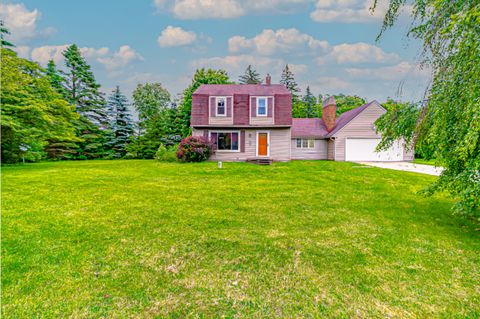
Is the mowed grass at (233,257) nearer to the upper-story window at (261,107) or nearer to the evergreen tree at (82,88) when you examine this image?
the upper-story window at (261,107)

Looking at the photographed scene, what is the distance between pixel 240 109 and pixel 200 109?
9.23 ft

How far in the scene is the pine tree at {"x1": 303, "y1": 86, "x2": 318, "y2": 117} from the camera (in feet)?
123

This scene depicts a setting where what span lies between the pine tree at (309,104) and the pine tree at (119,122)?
26628 mm

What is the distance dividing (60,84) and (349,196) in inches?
1191

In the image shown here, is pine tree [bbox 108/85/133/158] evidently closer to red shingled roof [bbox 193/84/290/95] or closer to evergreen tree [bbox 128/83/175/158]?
evergreen tree [bbox 128/83/175/158]

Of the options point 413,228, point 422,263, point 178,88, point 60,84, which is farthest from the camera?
point 178,88

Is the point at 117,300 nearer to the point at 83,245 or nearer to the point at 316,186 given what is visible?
the point at 83,245

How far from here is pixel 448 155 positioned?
3.72 metres

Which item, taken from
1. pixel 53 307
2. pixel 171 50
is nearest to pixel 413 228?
pixel 53 307

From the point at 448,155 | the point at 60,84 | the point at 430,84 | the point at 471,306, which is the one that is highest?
the point at 60,84

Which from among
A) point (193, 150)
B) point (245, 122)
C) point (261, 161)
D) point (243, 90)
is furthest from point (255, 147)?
point (243, 90)

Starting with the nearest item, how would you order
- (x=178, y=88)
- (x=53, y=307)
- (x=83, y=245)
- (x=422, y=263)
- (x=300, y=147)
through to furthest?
(x=53, y=307) → (x=422, y=263) → (x=83, y=245) → (x=300, y=147) → (x=178, y=88)

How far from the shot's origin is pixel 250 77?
38.4 metres

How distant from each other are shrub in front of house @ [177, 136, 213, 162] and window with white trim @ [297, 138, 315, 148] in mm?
8344
